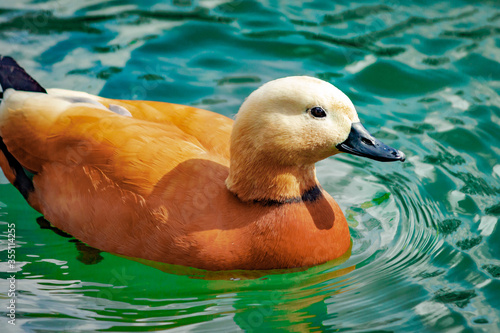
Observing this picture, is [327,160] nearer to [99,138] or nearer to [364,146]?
[364,146]

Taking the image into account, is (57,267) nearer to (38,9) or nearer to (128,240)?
(128,240)

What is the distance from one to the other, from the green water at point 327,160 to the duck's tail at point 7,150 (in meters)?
0.31

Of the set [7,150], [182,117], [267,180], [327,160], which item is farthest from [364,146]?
[7,150]

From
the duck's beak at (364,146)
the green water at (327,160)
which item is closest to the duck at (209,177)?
the duck's beak at (364,146)

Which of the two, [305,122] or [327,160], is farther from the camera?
[327,160]

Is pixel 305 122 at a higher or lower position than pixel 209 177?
higher

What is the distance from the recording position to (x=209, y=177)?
16.2 feet

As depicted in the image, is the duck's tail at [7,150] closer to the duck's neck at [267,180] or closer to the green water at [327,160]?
the green water at [327,160]

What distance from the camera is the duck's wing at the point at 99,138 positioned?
4.89m

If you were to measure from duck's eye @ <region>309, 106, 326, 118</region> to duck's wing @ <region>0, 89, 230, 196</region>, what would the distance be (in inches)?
39.9

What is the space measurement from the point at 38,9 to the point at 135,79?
2111mm

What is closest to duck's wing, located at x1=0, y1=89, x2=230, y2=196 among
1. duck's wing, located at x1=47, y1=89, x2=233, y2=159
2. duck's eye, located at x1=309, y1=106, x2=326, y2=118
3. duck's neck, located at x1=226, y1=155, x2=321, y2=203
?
duck's wing, located at x1=47, y1=89, x2=233, y2=159

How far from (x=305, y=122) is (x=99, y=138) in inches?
65.4

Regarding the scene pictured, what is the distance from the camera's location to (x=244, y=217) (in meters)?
4.79
